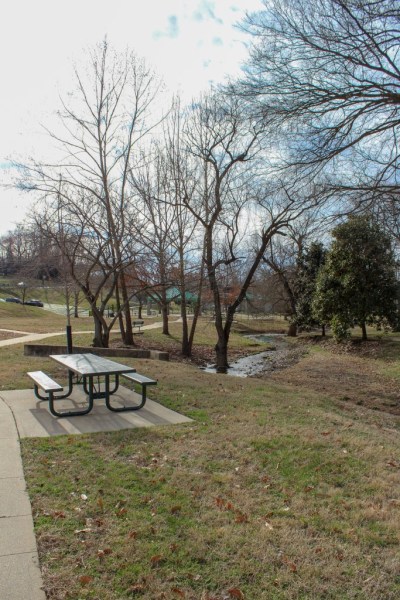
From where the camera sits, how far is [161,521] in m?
3.40

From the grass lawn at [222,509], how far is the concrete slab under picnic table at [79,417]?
12.7 inches

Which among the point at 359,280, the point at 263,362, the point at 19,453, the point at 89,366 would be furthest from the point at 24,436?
the point at 359,280

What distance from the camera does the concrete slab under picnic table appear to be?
571cm

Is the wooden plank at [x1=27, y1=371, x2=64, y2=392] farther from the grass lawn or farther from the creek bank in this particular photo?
the creek bank

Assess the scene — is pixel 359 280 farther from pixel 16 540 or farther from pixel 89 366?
pixel 16 540

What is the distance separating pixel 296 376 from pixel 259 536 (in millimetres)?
11440

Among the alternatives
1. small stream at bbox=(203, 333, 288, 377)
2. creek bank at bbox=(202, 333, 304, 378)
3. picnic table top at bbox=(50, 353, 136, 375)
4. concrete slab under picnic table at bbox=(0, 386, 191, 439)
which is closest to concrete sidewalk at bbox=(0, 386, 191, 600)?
concrete slab under picnic table at bbox=(0, 386, 191, 439)

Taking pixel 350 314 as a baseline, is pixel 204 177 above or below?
above

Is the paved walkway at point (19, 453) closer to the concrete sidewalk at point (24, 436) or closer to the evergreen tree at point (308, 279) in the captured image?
the concrete sidewalk at point (24, 436)

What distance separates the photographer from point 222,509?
3.64 metres

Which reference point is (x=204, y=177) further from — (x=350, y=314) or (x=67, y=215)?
(x=350, y=314)

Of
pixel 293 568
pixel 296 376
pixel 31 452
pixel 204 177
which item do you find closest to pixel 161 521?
pixel 293 568

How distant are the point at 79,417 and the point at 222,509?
3228 millimetres

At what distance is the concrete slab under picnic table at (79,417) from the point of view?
5.71m
